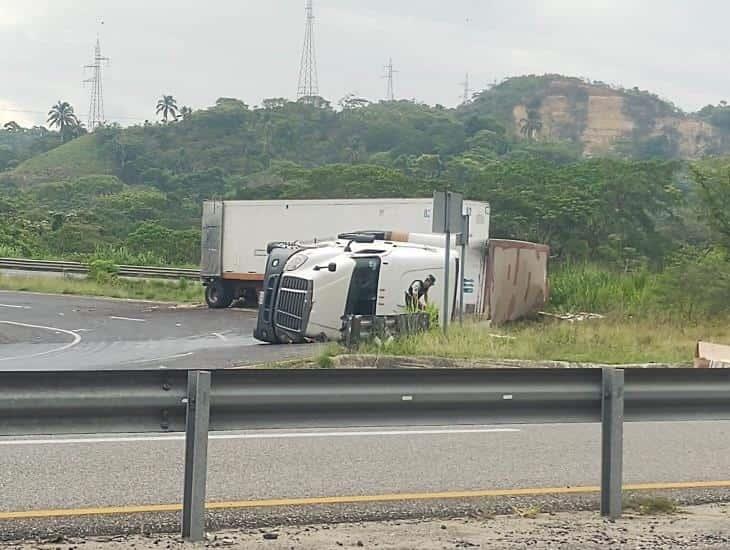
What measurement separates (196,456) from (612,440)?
8.33 ft

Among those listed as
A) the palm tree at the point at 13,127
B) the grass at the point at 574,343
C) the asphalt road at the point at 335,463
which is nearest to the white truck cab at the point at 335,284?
the grass at the point at 574,343

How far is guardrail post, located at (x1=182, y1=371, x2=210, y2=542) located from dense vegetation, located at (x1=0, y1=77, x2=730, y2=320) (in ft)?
68.1

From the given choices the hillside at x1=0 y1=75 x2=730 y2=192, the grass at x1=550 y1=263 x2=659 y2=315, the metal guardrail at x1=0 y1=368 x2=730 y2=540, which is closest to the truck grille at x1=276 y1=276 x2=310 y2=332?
the grass at x1=550 y1=263 x2=659 y2=315

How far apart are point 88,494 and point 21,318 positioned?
24160mm

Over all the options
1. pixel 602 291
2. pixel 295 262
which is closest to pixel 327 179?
pixel 602 291

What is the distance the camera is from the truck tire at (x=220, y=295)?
36.3 meters

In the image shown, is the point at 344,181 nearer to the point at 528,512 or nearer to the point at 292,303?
the point at 292,303

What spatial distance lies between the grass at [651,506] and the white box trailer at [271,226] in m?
20.8

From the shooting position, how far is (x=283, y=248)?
23.5 metres

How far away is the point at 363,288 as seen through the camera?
22.2m

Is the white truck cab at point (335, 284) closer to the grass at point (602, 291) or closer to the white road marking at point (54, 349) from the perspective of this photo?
the white road marking at point (54, 349)

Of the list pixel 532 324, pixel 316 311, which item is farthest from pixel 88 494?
pixel 532 324

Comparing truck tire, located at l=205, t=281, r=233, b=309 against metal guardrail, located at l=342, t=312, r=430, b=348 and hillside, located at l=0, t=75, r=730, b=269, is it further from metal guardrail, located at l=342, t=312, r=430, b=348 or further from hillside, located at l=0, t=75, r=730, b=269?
metal guardrail, located at l=342, t=312, r=430, b=348

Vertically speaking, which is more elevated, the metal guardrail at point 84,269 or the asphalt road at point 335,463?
the asphalt road at point 335,463
